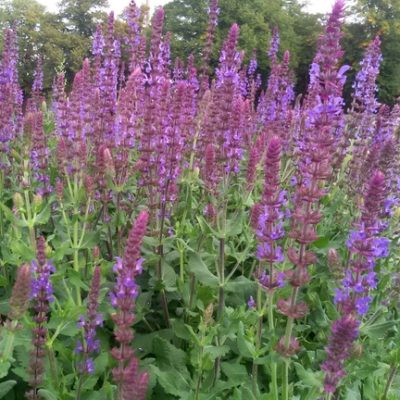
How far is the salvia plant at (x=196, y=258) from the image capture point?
92.5 inches

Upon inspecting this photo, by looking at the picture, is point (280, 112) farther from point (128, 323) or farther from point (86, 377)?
point (128, 323)

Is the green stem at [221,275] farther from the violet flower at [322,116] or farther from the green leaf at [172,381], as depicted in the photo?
the violet flower at [322,116]

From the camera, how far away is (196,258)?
3359mm

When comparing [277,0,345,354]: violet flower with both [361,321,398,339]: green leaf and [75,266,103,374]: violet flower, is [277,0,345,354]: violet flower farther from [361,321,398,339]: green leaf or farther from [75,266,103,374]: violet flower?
[75,266,103,374]: violet flower

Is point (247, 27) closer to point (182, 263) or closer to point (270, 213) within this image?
point (182, 263)

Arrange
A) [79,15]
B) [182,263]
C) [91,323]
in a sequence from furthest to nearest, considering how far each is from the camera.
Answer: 1. [79,15]
2. [182,263]
3. [91,323]

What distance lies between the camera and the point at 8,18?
31.9 meters

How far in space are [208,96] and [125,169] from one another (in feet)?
4.80

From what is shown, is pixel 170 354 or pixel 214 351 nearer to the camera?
pixel 214 351

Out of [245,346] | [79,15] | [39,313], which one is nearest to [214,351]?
[245,346]

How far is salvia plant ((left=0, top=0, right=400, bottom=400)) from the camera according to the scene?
7.71 feet

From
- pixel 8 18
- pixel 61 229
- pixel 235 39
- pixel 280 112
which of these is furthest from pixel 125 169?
pixel 8 18

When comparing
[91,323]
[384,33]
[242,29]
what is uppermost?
[384,33]

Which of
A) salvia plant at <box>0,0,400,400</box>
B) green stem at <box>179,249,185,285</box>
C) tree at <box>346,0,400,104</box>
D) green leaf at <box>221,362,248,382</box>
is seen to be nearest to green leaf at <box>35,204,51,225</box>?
salvia plant at <box>0,0,400,400</box>
